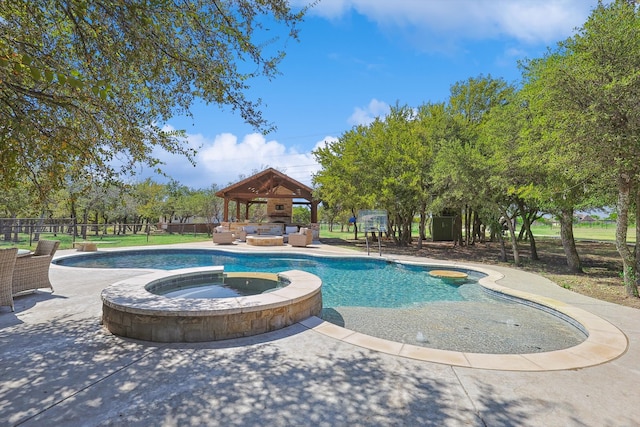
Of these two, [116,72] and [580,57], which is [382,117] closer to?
[580,57]

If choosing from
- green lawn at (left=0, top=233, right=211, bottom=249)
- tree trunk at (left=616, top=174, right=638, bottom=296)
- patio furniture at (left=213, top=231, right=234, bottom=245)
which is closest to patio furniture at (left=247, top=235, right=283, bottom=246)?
patio furniture at (left=213, top=231, right=234, bottom=245)

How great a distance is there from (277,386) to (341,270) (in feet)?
27.6

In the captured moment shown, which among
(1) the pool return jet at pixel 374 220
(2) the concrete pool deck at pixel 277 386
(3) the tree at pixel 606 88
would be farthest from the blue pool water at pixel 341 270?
(3) the tree at pixel 606 88

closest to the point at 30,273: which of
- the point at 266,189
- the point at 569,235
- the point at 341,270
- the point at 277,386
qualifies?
the point at 277,386

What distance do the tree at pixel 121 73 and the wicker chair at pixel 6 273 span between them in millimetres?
1181

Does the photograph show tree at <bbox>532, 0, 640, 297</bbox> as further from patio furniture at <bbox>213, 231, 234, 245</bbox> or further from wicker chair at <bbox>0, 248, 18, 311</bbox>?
patio furniture at <bbox>213, 231, 234, 245</bbox>

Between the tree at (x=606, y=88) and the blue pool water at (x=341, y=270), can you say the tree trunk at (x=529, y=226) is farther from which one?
the tree at (x=606, y=88)

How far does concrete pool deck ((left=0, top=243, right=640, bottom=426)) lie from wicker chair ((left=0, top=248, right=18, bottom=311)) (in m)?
1.01

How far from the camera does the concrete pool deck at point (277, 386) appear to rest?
2.35 m

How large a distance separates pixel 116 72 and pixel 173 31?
0.93 meters

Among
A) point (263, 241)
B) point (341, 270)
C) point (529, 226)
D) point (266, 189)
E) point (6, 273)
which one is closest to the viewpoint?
point (6, 273)

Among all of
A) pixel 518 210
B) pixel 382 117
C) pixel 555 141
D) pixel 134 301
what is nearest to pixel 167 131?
pixel 134 301

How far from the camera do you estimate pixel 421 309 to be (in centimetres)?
636

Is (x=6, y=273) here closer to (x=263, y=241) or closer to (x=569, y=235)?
(x=263, y=241)
